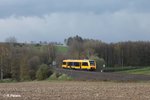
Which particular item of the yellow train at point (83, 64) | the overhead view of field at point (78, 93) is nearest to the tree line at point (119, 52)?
the yellow train at point (83, 64)

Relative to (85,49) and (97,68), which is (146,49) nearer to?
(85,49)

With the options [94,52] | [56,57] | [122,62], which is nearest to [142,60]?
[122,62]

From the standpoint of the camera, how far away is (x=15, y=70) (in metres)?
117

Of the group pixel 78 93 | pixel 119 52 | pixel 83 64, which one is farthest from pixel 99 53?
pixel 78 93

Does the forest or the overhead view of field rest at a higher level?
the forest

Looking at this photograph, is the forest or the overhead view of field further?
the forest

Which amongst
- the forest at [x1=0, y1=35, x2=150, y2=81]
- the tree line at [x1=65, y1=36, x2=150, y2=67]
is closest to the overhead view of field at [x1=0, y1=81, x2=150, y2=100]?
the forest at [x1=0, y1=35, x2=150, y2=81]

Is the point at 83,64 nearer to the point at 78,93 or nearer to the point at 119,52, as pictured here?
the point at 78,93

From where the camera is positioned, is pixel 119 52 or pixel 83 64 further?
pixel 119 52

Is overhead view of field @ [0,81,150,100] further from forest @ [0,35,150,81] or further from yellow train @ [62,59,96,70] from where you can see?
forest @ [0,35,150,81]

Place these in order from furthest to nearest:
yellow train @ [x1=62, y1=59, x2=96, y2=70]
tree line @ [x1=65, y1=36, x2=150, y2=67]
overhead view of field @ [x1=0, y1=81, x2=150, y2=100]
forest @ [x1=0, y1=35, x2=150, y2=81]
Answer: tree line @ [x1=65, y1=36, x2=150, y2=67], forest @ [x1=0, y1=35, x2=150, y2=81], yellow train @ [x1=62, y1=59, x2=96, y2=70], overhead view of field @ [x1=0, y1=81, x2=150, y2=100]

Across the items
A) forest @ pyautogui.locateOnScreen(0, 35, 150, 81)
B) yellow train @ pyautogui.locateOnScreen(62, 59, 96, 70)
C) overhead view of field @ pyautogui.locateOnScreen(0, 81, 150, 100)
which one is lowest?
overhead view of field @ pyautogui.locateOnScreen(0, 81, 150, 100)

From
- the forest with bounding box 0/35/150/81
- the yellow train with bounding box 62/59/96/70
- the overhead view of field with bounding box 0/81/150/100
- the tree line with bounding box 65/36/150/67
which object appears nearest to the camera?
the overhead view of field with bounding box 0/81/150/100

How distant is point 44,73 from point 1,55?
52538 millimetres
